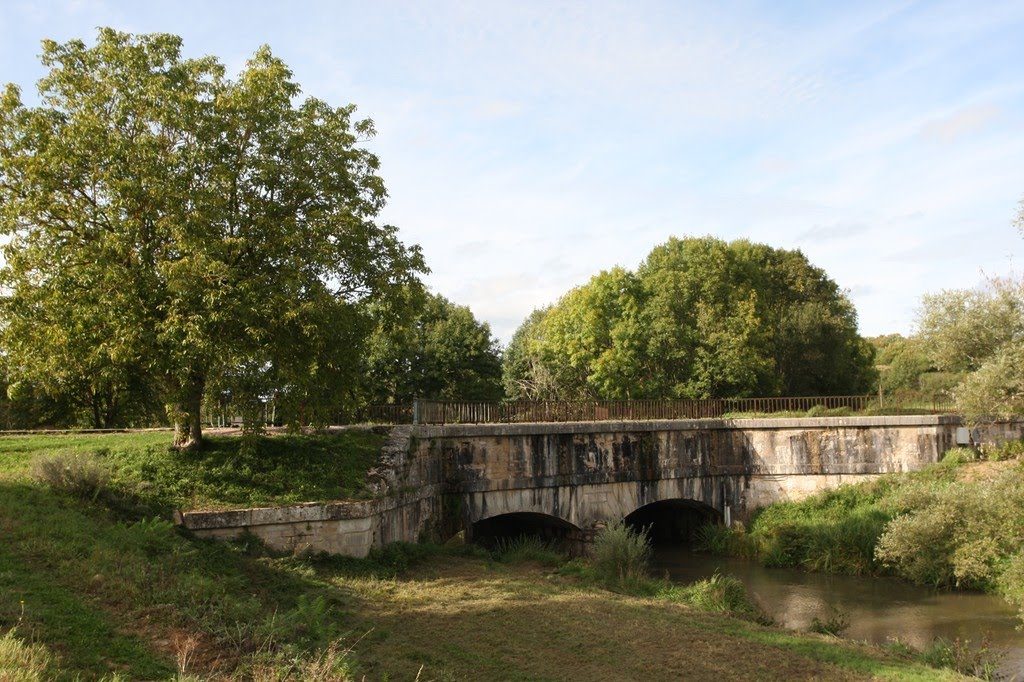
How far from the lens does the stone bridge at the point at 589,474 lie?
1566 cm

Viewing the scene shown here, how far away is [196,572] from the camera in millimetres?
11258

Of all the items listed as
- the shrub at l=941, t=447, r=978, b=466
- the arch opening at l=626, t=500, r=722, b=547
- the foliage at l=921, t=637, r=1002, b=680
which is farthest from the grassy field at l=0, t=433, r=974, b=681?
the shrub at l=941, t=447, r=978, b=466

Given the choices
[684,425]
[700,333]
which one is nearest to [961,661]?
[684,425]

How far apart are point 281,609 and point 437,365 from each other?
2083 cm

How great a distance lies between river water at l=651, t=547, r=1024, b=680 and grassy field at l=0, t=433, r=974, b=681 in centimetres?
389

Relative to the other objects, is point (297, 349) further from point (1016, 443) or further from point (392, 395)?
point (1016, 443)

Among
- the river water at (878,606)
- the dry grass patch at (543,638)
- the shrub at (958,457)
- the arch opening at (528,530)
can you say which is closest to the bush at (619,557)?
the dry grass patch at (543,638)

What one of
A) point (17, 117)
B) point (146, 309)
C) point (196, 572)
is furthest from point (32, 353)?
point (196, 572)

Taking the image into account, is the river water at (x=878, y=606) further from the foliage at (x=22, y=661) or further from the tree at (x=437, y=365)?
the foliage at (x=22, y=661)

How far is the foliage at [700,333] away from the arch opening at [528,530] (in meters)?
11.9

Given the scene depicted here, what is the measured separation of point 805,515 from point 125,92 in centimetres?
2298

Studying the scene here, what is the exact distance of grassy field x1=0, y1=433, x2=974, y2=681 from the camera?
834 cm

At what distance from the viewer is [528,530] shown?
25.9m

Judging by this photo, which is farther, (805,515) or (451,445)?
(805,515)
